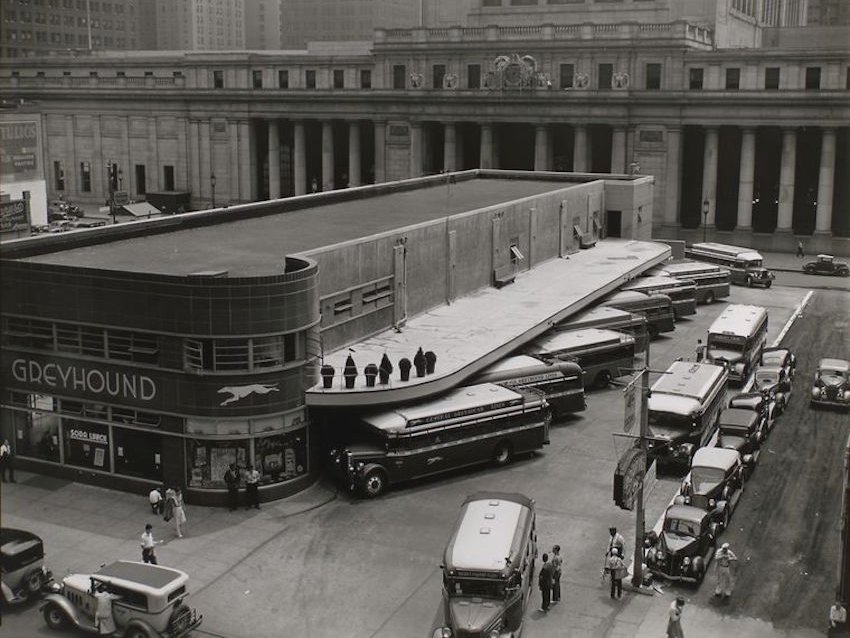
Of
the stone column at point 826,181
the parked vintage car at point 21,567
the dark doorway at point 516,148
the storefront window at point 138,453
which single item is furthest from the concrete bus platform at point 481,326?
the dark doorway at point 516,148

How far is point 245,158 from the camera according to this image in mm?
125625

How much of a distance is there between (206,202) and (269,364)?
92637 millimetres

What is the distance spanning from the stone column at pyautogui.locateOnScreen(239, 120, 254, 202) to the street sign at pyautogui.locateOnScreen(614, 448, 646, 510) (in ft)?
323

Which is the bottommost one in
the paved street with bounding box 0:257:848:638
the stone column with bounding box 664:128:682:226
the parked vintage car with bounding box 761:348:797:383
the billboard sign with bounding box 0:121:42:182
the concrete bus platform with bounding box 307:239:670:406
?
the paved street with bounding box 0:257:848:638

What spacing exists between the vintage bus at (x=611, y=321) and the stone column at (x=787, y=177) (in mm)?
43946

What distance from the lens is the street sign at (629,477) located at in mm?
31812

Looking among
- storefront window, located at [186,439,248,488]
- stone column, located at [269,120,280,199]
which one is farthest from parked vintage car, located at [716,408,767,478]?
stone column, located at [269,120,280,199]

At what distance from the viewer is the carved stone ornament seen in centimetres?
10631

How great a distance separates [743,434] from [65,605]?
27392 millimetres

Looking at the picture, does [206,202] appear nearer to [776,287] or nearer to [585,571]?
[776,287]

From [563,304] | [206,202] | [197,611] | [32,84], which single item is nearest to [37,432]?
Answer: [197,611]

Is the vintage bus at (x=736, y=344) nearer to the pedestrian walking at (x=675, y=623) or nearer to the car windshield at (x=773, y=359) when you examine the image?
the car windshield at (x=773, y=359)

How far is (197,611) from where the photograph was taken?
31547mm

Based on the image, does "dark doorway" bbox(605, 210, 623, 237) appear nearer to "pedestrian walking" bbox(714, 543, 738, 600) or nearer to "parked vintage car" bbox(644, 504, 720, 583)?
"parked vintage car" bbox(644, 504, 720, 583)
